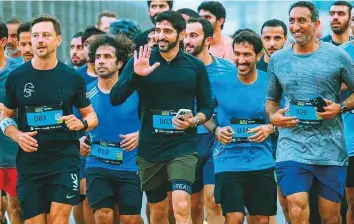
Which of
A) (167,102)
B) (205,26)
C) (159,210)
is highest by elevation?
(205,26)

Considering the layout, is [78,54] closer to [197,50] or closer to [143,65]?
[197,50]

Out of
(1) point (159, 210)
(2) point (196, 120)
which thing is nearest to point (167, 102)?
(2) point (196, 120)

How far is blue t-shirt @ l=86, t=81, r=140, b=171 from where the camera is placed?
11.5 m

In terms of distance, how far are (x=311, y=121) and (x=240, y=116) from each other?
1042 mm

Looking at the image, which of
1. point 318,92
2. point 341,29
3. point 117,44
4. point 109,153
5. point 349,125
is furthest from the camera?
point 341,29

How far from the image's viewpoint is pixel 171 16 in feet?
35.7

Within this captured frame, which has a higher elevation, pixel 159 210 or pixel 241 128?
pixel 241 128

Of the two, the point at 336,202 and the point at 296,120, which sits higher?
the point at 296,120

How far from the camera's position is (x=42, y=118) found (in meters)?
10.2

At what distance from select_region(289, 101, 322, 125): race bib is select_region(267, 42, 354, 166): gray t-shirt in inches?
2.3

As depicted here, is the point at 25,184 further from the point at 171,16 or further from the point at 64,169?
the point at 171,16

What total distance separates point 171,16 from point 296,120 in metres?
1.58

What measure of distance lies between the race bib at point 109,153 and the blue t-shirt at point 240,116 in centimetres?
97

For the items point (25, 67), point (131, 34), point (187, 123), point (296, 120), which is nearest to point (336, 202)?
point (296, 120)
